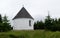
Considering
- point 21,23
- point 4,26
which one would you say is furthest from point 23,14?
point 4,26

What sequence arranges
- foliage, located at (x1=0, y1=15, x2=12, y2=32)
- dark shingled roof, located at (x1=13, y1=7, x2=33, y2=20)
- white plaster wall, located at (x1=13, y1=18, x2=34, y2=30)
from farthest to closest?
dark shingled roof, located at (x1=13, y1=7, x2=33, y2=20), white plaster wall, located at (x1=13, y1=18, x2=34, y2=30), foliage, located at (x1=0, y1=15, x2=12, y2=32)

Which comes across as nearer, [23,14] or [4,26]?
[4,26]

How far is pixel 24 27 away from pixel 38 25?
11888mm

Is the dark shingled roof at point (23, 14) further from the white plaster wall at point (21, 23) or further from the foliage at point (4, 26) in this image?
the foliage at point (4, 26)

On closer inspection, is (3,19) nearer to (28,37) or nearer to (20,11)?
(20,11)

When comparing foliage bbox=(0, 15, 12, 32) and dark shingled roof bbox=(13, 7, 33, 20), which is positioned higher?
dark shingled roof bbox=(13, 7, 33, 20)

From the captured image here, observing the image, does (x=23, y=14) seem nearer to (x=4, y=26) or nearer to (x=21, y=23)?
(x=21, y=23)

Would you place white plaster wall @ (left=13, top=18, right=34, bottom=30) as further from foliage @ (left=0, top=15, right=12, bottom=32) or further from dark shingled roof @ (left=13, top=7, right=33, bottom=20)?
foliage @ (left=0, top=15, right=12, bottom=32)

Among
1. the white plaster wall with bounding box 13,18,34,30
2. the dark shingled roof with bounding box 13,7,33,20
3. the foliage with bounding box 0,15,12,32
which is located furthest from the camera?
the dark shingled roof with bounding box 13,7,33,20

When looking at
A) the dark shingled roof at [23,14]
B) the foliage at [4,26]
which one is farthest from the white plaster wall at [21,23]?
the foliage at [4,26]

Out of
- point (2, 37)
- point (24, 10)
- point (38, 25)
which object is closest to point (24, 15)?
point (24, 10)

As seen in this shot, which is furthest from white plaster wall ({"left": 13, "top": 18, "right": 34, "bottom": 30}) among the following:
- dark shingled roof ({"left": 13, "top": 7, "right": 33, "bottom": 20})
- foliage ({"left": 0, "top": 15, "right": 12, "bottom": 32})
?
foliage ({"left": 0, "top": 15, "right": 12, "bottom": 32})

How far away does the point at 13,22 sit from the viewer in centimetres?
4562

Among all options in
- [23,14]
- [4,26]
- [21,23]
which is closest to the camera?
[4,26]
